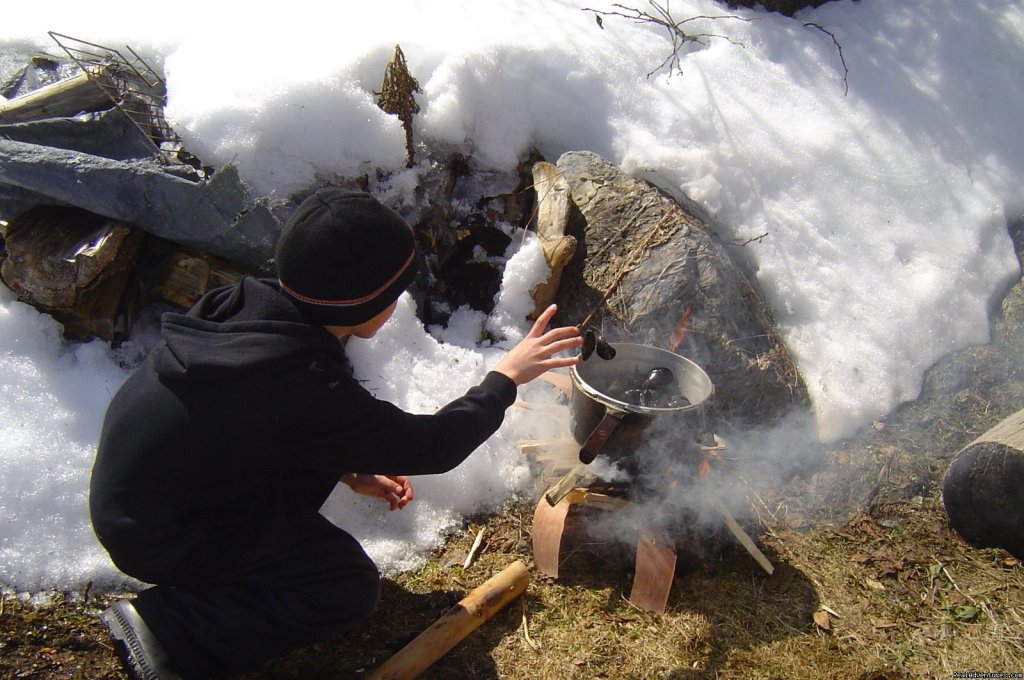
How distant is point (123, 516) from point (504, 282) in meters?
2.13

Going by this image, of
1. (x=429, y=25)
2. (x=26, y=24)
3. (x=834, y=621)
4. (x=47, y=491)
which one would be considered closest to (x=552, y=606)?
(x=834, y=621)

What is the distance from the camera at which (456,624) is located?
2322 mm

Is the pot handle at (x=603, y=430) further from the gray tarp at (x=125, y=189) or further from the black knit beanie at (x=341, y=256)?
the gray tarp at (x=125, y=189)

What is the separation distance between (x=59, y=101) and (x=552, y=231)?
255 cm

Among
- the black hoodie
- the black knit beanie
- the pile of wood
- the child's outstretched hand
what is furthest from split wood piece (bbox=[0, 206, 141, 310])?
the child's outstretched hand

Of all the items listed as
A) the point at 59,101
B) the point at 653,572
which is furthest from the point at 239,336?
the point at 59,101

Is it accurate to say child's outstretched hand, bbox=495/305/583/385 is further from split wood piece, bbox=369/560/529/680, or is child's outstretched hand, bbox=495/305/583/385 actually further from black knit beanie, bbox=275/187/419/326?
split wood piece, bbox=369/560/529/680

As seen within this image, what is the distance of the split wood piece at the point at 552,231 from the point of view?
3553 mm

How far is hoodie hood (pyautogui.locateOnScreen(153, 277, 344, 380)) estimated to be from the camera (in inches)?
68.8

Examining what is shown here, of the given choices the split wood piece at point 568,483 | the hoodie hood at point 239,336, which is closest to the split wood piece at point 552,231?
the split wood piece at point 568,483

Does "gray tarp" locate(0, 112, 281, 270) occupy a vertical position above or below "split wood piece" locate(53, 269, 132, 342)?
above

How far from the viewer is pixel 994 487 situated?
9.39ft

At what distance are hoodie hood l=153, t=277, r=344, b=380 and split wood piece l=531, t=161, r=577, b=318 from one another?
1782 millimetres

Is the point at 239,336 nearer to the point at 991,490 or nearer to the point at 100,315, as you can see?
the point at 100,315
